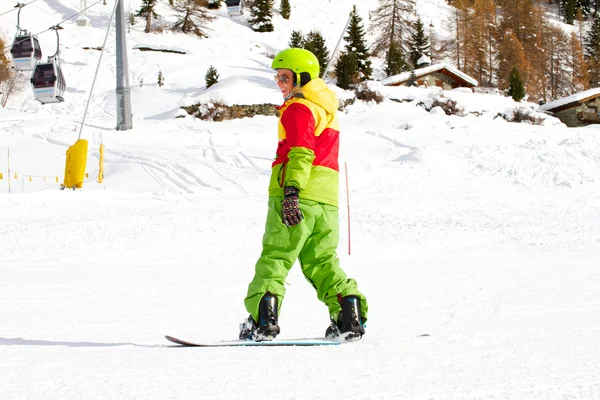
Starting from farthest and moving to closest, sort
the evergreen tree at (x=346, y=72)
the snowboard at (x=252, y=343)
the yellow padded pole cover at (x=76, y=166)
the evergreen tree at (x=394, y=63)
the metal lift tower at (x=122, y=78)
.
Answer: the evergreen tree at (x=394, y=63) → the evergreen tree at (x=346, y=72) → the metal lift tower at (x=122, y=78) → the yellow padded pole cover at (x=76, y=166) → the snowboard at (x=252, y=343)

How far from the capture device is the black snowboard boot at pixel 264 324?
2.88 m

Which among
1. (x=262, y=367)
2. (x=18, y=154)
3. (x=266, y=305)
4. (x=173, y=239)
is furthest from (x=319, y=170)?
(x=18, y=154)

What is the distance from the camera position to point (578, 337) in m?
2.69

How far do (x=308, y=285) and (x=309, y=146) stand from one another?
2.52 metres

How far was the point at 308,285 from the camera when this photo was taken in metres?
5.26

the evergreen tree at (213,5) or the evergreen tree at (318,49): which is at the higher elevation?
the evergreen tree at (213,5)

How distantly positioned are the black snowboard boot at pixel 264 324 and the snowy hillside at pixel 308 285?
319 millimetres

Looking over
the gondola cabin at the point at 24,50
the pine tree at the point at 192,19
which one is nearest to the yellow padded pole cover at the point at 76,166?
the gondola cabin at the point at 24,50

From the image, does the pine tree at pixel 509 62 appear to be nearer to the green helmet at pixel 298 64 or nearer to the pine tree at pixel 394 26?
the pine tree at pixel 394 26

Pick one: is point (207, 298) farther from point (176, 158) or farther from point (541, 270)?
point (176, 158)

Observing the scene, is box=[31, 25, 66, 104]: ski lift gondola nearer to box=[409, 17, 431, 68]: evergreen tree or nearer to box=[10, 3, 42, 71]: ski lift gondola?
box=[10, 3, 42, 71]: ski lift gondola

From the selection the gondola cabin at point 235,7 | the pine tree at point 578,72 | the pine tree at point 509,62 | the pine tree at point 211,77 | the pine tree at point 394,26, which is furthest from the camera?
the pine tree at point 578,72

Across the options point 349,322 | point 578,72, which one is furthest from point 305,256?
point 578,72

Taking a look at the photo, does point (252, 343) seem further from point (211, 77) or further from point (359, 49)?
point (359, 49)
